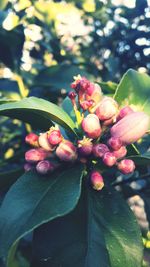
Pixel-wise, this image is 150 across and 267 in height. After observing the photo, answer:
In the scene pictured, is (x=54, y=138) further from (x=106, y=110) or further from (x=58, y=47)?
(x=58, y=47)

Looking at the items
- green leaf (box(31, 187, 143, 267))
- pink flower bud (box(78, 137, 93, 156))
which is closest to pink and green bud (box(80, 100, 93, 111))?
pink flower bud (box(78, 137, 93, 156))

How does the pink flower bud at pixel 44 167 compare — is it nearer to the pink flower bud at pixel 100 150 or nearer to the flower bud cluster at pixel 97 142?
the flower bud cluster at pixel 97 142

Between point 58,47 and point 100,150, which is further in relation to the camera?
point 58,47

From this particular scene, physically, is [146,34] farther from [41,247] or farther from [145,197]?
[41,247]

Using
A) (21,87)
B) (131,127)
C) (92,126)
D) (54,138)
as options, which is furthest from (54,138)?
(21,87)

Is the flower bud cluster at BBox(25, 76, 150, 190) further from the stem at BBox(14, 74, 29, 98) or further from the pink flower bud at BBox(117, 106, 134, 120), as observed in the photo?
the stem at BBox(14, 74, 29, 98)

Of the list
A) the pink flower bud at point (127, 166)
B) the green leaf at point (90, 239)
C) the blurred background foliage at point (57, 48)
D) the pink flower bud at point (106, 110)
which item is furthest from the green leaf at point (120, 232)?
the blurred background foliage at point (57, 48)
